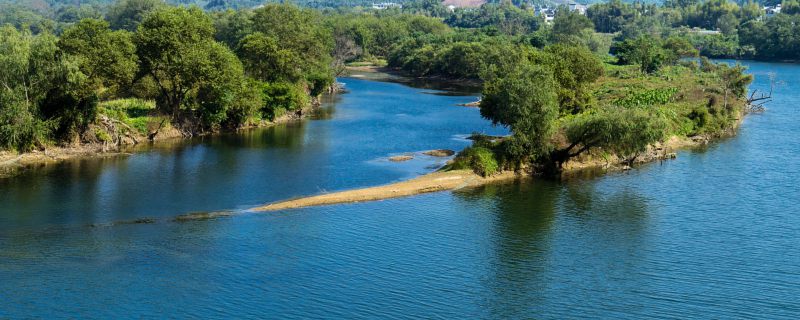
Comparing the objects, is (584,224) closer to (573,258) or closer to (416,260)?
(573,258)

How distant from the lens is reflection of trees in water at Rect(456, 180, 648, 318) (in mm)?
43531

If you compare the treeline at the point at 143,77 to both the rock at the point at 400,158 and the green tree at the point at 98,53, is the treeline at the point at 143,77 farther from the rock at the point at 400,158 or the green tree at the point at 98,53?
the rock at the point at 400,158

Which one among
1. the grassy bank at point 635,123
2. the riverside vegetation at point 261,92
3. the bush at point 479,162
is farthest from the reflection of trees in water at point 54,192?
the grassy bank at point 635,123

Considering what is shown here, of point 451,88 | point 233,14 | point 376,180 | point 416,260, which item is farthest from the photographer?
point 233,14

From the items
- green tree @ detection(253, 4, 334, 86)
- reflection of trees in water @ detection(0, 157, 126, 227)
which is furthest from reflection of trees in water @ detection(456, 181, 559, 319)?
green tree @ detection(253, 4, 334, 86)

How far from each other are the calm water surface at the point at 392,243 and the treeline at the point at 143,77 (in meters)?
6.10

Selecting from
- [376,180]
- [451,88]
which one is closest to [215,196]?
[376,180]

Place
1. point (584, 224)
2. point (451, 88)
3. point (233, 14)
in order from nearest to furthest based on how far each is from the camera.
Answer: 1. point (584, 224)
2. point (451, 88)
3. point (233, 14)

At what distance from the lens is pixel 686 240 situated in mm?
51156

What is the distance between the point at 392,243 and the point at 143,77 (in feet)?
148

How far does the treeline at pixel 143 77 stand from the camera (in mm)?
69062

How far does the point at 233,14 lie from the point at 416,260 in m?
120

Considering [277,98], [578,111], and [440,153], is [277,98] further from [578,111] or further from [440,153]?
[578,111]

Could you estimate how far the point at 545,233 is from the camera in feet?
174
